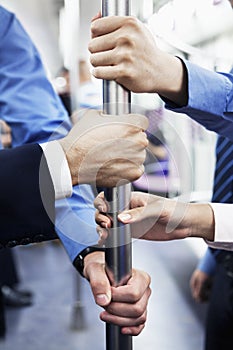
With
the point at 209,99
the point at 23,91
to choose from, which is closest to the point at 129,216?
the point at 209,99

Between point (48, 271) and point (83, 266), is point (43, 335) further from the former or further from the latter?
point (83, 266)

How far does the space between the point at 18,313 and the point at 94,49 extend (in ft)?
6.74

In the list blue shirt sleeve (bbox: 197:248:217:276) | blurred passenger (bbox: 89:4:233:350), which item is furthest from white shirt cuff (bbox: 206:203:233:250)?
blue shirt sleeve (bbox: 197:248:217:276)

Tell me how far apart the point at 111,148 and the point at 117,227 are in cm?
9

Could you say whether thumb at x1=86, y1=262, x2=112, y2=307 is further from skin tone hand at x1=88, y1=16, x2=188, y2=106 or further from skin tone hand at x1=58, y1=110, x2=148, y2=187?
skin tone hand at x1=88, y1=16, x2=188, y2=106

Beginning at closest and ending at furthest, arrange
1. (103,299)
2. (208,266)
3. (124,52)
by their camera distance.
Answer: (124,52) → (103,299) → (208,266)

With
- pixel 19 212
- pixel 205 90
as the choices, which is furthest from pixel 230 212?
pixel 19 212

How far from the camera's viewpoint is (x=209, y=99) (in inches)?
25.6

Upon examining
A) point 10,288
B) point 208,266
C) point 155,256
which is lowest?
point 155,256

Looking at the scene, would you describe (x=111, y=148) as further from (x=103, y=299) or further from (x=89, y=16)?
(x=89, y=16)

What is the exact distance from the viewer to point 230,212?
0.71 meters

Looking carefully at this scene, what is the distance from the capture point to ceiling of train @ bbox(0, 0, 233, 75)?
880 millimetres

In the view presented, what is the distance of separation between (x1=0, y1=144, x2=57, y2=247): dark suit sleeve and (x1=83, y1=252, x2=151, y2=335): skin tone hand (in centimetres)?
11

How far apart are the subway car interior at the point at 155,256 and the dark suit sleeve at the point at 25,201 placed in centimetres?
13
